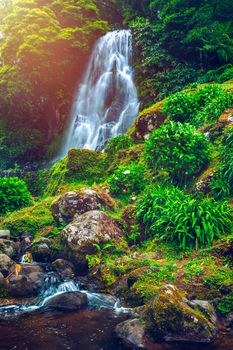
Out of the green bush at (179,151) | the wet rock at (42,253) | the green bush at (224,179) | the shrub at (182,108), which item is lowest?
the wet rock at (42,253)

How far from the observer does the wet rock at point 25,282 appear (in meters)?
7.55

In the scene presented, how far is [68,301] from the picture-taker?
23.0 feet

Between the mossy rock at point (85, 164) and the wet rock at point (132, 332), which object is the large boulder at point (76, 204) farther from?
the wet rock at point (132, 332)

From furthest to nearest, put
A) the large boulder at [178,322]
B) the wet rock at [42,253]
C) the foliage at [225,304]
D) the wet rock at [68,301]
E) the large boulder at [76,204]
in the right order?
the large boulder at [76,204] → the wet rock at [42,253] → the wet rock at [68,301] → the foliage at [225,304] → the large boulder at [178,322]

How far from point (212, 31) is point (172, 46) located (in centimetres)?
304

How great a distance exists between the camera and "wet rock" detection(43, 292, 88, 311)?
6.94 meters

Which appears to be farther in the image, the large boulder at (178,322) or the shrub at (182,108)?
the shrub at (182,108)

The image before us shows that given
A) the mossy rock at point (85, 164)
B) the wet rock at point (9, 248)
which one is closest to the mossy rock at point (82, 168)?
the mossy rock at point (85, 164)

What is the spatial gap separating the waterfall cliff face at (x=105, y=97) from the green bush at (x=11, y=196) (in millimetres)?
8580

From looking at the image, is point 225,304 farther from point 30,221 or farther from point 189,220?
point 30,221

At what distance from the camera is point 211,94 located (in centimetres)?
1377

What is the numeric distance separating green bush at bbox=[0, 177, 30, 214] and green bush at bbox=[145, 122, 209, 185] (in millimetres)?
5244

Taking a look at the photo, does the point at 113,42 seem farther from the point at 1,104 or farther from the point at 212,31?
A: the point at 1,104

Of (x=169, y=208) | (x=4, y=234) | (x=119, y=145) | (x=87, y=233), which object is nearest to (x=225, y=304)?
(x=169, y=208)
